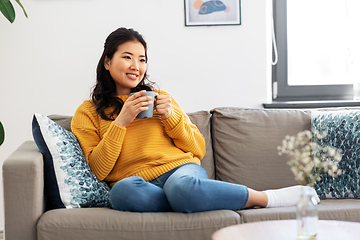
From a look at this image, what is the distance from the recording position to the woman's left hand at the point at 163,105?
1536 millimetres

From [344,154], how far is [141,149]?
902 millimetres

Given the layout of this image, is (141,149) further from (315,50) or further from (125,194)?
(315,50)

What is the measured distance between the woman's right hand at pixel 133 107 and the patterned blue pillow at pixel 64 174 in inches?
8.9

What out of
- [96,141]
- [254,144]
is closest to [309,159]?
[254,144]

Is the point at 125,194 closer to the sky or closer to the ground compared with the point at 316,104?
closer to the ground

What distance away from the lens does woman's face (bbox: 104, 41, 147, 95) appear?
1670 millimetres

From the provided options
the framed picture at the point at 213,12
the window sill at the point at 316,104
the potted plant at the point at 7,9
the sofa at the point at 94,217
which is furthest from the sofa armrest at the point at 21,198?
the window sill at the point at 316,104

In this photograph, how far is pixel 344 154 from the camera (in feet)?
5.26

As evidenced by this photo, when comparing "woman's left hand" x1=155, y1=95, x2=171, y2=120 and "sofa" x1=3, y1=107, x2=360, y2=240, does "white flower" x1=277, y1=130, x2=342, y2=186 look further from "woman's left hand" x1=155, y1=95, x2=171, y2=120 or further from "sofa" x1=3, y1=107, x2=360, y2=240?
"woman's left hand" x1=155, y1=95, x2=171, y2=120

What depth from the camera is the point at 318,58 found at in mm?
2557

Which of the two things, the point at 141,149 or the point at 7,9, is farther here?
the point at 7,9

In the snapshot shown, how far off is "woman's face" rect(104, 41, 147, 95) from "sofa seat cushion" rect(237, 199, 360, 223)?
30.8 inches

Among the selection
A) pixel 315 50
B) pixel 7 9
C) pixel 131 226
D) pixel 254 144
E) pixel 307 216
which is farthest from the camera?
pixel 315 50

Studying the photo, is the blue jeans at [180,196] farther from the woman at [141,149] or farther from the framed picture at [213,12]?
the framed picture at [213,12]
